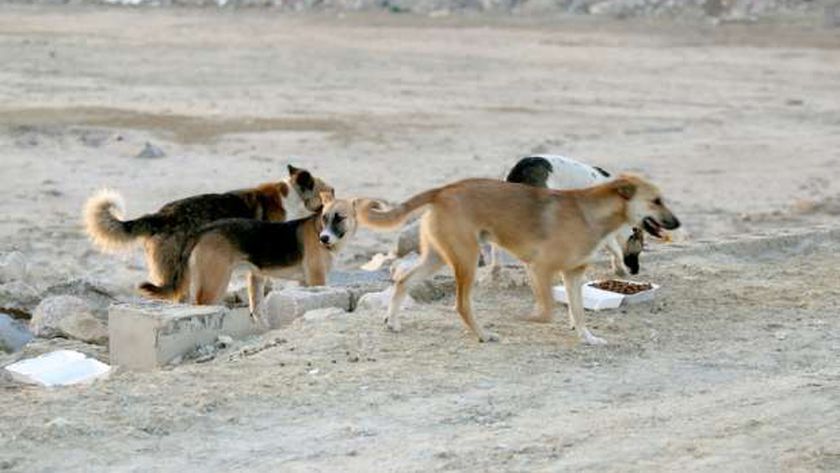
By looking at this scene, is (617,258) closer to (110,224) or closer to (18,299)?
(110,224)

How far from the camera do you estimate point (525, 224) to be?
34.6 feet

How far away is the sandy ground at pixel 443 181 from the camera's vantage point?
27.3 ft

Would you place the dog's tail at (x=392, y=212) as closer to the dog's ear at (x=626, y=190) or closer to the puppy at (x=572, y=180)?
the dog's ear at (x=626, y=190)

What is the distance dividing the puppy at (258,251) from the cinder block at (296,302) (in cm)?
16

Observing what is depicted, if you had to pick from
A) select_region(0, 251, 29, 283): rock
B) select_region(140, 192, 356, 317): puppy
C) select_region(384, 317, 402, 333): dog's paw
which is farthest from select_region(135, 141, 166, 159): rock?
select_region(384, 317, 402, 333): dog's paw

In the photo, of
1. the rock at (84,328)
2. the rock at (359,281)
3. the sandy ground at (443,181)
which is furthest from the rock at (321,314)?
the rock at (84,328)

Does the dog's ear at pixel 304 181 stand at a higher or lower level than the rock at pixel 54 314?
higher

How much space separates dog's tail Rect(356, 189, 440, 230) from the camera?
10422 millimetres

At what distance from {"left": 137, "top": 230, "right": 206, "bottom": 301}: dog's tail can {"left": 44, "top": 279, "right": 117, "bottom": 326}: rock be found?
1.02m

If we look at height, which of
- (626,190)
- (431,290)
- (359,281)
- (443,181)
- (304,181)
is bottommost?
(443,181)

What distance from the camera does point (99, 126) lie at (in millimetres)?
23203

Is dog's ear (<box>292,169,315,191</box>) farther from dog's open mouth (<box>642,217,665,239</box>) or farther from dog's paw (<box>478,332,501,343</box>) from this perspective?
dog's paw (<box>478,332,501,343</box>)

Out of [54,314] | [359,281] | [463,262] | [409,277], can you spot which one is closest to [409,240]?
[359,281]

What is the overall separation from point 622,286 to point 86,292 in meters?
4.14
